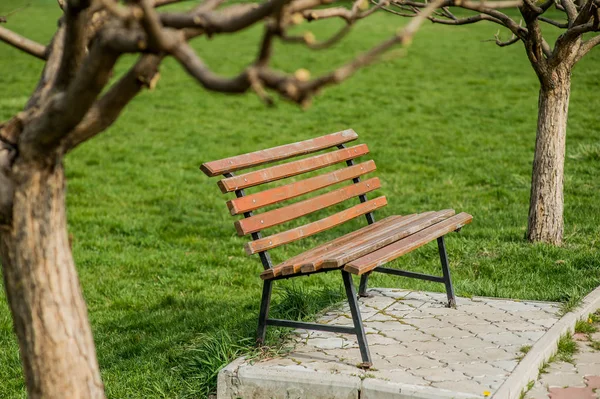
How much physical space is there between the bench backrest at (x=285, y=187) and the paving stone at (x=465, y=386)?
1.26 m

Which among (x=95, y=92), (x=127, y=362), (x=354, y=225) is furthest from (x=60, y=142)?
(x=354, y=225)

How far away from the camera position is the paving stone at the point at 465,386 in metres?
4.20

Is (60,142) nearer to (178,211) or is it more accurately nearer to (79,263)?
(79,263)

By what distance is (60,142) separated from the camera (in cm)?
283

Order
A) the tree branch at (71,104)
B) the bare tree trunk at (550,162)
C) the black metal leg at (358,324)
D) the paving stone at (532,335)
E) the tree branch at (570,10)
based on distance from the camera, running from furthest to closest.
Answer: the bare tree trunk at (550,162)
the tree branch at (570,10)
the paving stone at (532,335)
the black metal leg at (358,324)
the tree branch at (71,104)

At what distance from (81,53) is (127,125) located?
12.5 m

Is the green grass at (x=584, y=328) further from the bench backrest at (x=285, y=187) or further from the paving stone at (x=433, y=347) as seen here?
the bench backrest at (x=285, y=187)

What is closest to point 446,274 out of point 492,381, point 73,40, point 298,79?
point 492,381

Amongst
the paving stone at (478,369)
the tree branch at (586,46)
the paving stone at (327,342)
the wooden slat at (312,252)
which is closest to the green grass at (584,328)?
the paving stone at (478,369)

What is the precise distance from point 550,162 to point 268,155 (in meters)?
3.14

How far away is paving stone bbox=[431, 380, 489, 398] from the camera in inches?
165

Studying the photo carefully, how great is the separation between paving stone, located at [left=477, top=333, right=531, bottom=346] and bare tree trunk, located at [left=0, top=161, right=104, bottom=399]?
2.78 metres

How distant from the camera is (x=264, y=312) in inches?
193

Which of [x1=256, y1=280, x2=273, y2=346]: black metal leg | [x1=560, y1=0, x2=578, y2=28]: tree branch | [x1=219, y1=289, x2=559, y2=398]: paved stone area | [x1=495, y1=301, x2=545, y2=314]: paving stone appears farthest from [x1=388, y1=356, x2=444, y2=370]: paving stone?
[x1=560, y1=0, x2=578, y2=28]: tree branch
